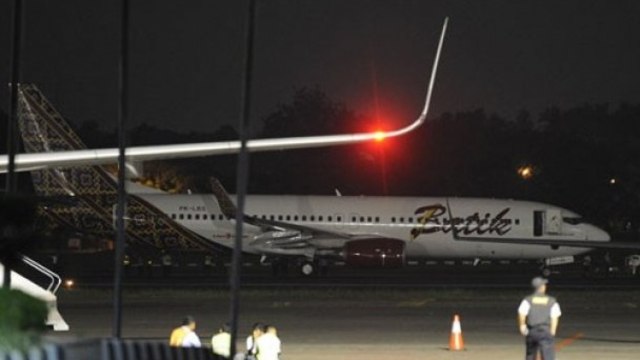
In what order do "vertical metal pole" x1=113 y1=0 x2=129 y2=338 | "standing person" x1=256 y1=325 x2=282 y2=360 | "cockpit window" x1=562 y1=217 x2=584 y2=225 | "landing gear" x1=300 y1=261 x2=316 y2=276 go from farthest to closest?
"cockpit window" x1=562 y1=217 x2=584 y2=225
"landing gear" x1=300 y1=261 x2=316 y2=276
"standing person" x1=256 y1=325 x2=282 y2=360
"vertical metal pole" x1=113 y1=0 x2=129 y2=338

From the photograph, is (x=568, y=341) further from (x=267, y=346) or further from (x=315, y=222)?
(x=315, y=222)

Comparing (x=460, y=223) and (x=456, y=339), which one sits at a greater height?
(x=460, y=223)

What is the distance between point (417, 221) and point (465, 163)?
187 feet

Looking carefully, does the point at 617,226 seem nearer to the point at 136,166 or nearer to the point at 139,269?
the point at 139,269

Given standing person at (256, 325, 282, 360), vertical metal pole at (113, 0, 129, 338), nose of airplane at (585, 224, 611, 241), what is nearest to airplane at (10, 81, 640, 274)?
nose of airplane at (585, 224, 611, 241)

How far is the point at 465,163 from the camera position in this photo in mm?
112875

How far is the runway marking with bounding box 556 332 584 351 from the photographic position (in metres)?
25.1

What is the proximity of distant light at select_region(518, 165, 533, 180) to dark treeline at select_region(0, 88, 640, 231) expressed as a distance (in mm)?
551

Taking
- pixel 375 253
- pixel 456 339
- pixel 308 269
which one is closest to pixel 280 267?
pixel 308 269

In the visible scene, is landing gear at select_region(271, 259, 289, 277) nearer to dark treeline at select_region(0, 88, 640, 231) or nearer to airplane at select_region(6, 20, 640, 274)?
airplane at select_region(6, 20, 640, 274)

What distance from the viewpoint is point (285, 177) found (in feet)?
380

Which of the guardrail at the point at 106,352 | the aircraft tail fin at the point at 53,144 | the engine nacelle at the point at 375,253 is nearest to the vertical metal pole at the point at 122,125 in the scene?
the guardrail at the point at 106,352

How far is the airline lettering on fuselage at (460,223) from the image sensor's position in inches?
2197

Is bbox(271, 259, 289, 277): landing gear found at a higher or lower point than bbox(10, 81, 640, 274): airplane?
lower
